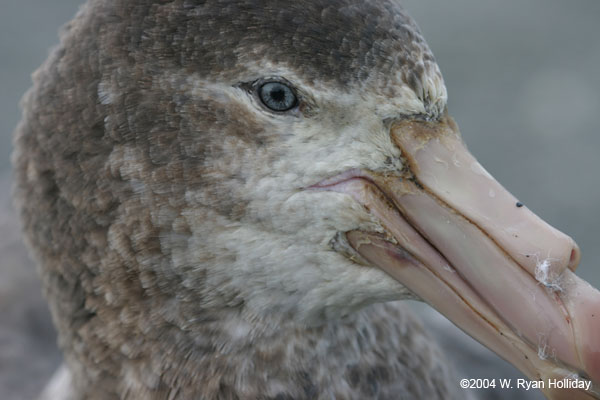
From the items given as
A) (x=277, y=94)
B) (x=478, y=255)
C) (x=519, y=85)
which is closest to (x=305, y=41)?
(x=277, y=94)

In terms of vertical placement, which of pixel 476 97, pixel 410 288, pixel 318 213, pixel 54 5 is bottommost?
pixel 410 288

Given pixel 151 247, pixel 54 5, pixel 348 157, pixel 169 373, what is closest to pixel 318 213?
pixel 348 157

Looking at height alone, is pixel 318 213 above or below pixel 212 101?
below

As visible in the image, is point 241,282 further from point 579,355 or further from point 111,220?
point 579,355

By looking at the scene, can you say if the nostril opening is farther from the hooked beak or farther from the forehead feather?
the forehead feather

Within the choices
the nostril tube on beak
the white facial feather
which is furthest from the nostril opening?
the white facial feather

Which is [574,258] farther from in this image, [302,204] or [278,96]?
[278,96]

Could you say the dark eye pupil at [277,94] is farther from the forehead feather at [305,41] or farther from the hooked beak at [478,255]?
the hooked beak at [478,255]
